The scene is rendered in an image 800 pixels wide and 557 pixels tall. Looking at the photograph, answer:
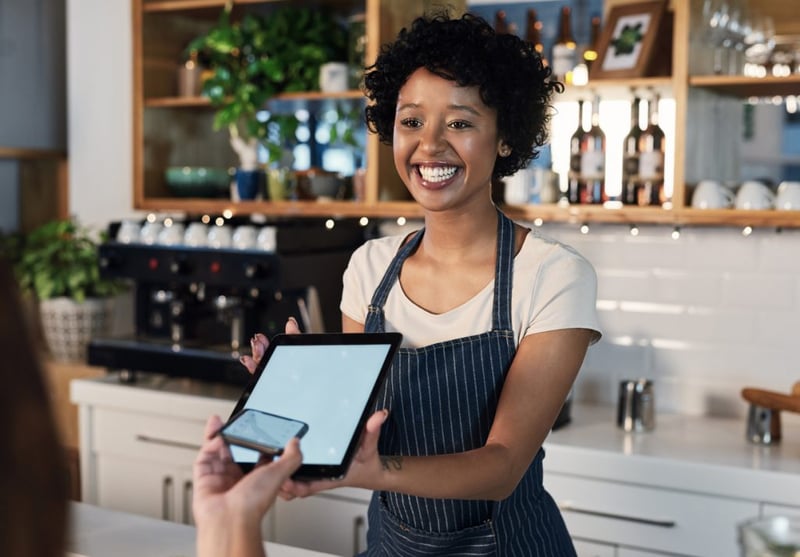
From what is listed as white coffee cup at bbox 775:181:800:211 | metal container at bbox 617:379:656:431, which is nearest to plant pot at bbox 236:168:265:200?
metal container at bbox 617:379:656:431

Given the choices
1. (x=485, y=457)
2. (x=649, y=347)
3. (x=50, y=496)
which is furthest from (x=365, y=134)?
(x=50, y=496)

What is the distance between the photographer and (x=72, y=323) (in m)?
3.75

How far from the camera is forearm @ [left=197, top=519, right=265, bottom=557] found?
98cm

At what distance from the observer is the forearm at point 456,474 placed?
4.42ft

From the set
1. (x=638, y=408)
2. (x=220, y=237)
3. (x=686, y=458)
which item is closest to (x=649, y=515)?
(x=686, y=458)

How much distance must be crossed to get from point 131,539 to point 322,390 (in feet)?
2.60

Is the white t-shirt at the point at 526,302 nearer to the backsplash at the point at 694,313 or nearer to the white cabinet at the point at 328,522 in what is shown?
the white cabinet at the point at 328,522

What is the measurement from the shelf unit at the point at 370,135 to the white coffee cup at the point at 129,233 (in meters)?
0.24

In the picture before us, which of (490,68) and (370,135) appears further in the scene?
(370,135)

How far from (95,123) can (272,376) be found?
3.04m

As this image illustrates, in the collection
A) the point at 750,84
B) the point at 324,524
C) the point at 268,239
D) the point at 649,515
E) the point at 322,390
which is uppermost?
the point at 750,84

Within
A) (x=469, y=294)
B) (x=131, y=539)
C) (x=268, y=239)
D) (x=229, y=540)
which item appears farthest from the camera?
(x=268, y=239)

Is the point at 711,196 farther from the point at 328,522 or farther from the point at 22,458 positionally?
the point at 22,458

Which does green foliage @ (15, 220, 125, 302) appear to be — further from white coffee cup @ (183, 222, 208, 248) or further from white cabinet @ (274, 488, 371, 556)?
white cabinet @ (274, 488, 371, 556)
